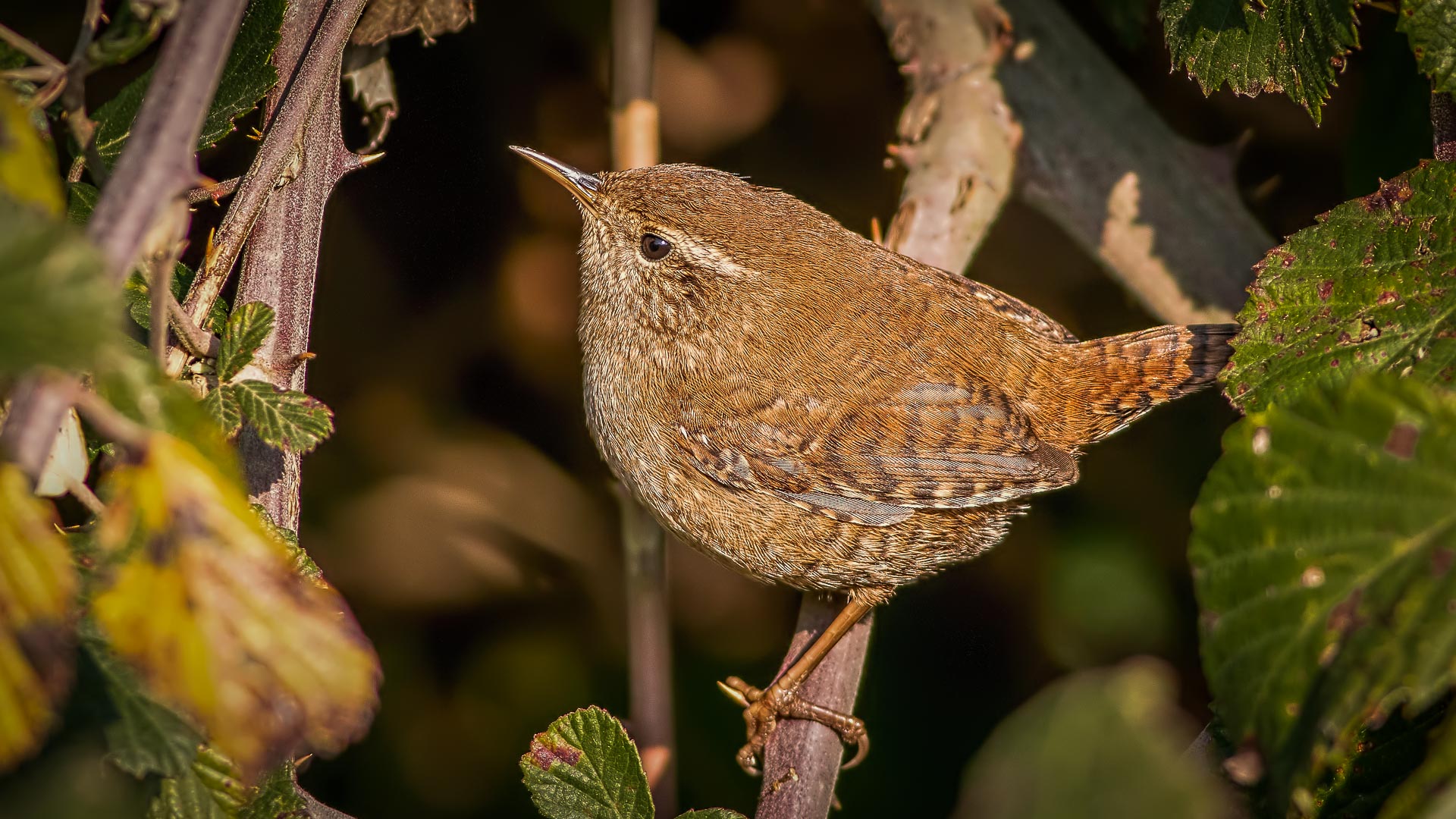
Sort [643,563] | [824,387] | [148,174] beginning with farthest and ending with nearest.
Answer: [643,563] < [824,387] < [148,174]

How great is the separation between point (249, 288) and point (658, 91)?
2.09m

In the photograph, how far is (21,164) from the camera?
922 mm

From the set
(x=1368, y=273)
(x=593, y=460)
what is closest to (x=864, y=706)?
(x=593, y=460)

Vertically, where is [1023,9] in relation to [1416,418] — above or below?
above

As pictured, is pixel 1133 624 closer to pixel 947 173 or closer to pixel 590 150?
pixel 947 173

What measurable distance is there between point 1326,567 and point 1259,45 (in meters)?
1.28

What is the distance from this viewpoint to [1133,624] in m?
3.11

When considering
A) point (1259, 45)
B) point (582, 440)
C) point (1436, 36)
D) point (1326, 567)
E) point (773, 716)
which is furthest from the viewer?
point (582, 440)

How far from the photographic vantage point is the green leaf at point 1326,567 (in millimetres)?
1120

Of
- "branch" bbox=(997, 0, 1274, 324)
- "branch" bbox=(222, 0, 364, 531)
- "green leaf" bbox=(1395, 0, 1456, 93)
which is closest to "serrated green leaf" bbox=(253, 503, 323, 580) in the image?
"branch" bbox=(222, 0, 364, 531)

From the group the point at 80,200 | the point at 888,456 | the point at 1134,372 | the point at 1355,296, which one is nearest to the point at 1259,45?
the point at 1355,296

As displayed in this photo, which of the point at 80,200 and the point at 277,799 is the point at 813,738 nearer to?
the point at 277,799

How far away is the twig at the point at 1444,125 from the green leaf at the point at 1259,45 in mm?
177

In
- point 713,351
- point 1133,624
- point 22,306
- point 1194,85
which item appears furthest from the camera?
point 1194,85
